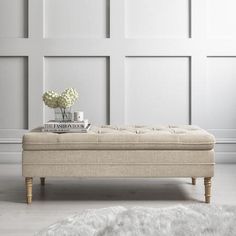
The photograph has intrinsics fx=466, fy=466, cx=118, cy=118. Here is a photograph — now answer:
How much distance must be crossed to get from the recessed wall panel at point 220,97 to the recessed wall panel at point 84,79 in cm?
92

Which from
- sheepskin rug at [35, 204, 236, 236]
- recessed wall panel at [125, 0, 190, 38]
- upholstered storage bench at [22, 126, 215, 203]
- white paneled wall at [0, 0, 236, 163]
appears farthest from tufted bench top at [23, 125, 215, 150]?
sheepskin rug at [35, 204, 236, 236]

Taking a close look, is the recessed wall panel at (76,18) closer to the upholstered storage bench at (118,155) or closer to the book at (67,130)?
the book at (67,130)

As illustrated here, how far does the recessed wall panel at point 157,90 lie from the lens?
4.12 m

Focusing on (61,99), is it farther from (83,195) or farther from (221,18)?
(221,18)

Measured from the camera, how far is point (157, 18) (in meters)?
4.12

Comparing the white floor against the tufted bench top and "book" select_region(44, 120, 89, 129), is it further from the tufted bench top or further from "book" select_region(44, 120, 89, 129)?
"book" select_region(44, 120, 89, 129)

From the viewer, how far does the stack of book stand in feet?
8.72

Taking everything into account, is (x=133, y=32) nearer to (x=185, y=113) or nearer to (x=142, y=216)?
(x=185, y=113)

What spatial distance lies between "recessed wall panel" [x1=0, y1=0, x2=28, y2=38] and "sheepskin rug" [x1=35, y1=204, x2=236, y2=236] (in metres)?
4.03

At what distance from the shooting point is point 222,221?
27 centimetres

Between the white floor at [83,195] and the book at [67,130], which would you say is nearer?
the white floor at [83,195]

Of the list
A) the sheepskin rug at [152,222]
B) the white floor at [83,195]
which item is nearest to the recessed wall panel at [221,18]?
the white floor at [83,195]

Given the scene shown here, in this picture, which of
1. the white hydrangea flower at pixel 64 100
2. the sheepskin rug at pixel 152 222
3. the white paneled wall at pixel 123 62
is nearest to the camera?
the sheepskin rug at pixel 152 222

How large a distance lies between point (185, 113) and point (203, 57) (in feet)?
1.70
